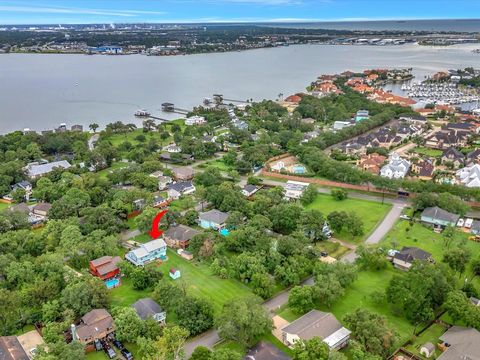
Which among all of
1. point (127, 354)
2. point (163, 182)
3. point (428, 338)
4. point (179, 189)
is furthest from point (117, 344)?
point (163, 182)

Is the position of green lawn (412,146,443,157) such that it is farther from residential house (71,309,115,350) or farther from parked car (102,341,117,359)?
parked car (102,341,117,359)

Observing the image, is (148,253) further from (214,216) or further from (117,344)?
(117,344)

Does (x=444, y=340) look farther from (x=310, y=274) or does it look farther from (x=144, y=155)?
(x=144, y=155)

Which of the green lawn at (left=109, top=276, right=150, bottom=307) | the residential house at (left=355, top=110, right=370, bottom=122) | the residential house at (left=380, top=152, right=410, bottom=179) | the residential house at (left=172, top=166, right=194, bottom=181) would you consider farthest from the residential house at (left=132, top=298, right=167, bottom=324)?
the residential house at (left=355, top=110, right=370, bottom=122)

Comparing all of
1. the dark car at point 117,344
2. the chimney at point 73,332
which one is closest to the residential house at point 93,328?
the chimney at point 73,332

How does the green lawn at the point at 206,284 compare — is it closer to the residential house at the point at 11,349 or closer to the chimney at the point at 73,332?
the chimney at the point at 73,332

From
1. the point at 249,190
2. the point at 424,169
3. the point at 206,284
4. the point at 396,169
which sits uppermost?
the point at 424,169
